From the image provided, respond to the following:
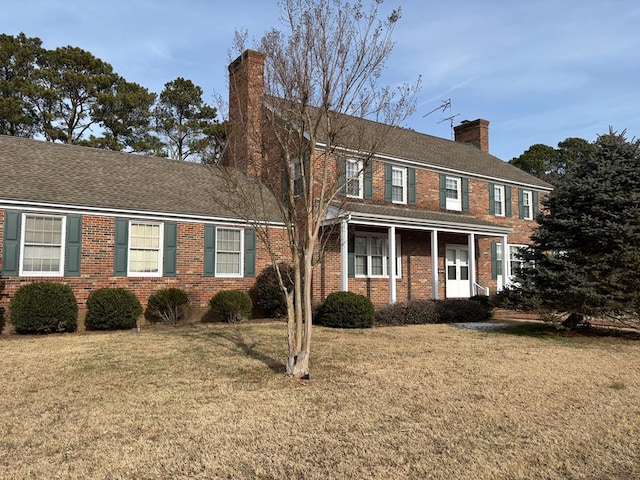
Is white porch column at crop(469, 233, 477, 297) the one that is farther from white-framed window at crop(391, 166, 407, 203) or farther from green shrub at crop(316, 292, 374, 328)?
green shrub at crop(316, 292, 374, 328)

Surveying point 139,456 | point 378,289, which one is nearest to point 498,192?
point 378,289

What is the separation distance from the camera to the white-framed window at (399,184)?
18.4m

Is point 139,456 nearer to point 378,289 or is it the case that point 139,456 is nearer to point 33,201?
point 33,201

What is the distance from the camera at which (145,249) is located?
13797 millimetres

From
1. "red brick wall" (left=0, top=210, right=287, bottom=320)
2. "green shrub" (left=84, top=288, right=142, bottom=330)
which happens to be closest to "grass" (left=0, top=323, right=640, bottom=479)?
"green shrub" (left=84, top=288, right=142, bottom=330)

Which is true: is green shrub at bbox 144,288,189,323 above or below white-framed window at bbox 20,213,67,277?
below

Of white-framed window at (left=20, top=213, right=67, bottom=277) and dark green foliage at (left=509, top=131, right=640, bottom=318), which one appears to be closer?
dark green foliage at (left=509, top=131, right=640, bottom=318)

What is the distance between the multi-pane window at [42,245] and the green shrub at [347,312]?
7.07 meters

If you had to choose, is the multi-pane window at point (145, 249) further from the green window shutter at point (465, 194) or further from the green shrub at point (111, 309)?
the green window shutter at point (465, 194)

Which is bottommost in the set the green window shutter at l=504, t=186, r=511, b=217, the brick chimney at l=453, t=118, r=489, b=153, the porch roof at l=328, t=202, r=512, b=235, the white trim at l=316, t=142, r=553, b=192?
the porch roof at l=328, t=202, r=512, b=235

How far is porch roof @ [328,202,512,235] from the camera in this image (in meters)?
15.1

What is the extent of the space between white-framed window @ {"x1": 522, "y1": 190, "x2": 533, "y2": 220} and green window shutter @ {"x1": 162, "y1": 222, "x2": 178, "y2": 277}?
53.5 feet

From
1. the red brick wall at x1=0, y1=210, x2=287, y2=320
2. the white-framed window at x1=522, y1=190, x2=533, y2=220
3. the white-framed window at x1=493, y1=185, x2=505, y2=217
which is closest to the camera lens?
the red brick wall at x1=0, y1=210, x2=287, y2=320

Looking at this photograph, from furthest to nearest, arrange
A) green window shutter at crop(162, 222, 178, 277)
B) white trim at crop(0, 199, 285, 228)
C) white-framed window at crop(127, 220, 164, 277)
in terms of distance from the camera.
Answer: green window shutter at crop(162, 222, 178, 277) < white-framed window at crop(127, 220, 164, 277) < white trim at crop(0, 199, 285, 228)
